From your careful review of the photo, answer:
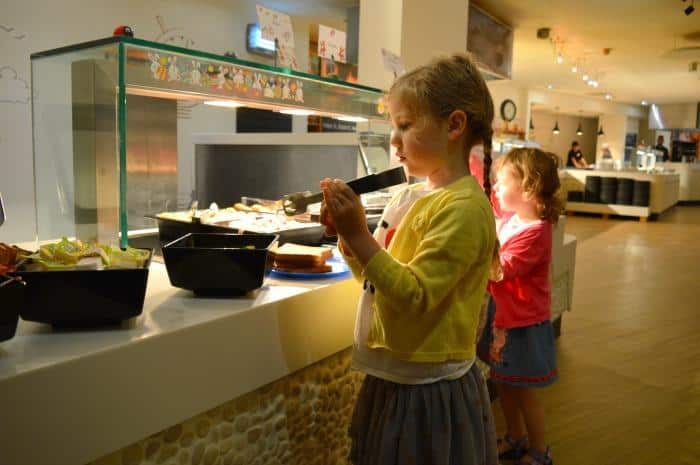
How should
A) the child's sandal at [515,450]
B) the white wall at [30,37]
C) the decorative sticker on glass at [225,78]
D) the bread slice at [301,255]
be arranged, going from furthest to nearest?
the white wall at [30,37] → the child's sandal at [515,450] → the bread slice at [301,255] → the decorative sticker on glass at [225,78]

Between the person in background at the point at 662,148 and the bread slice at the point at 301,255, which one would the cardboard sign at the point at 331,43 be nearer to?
the bread slice at the point at 301,255

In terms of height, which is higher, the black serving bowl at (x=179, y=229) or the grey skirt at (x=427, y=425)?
the black serving bowl at (x=179, y=229)

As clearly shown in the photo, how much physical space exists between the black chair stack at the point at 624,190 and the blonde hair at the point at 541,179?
33.0 feet

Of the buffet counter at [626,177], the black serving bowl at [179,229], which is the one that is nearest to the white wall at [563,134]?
the buffet counter at [626,177]

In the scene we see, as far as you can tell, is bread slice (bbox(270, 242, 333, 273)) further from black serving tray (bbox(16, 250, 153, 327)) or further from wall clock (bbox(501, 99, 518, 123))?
wall clock (bbox(501, 99, 518, 123))

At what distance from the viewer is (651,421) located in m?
2.65

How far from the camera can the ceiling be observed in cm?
667

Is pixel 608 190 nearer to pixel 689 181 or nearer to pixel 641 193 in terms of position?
pixel 641 193

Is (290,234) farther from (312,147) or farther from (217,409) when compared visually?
(312,147)

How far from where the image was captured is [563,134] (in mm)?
19391

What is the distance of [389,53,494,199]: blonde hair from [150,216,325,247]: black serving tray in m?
0.77

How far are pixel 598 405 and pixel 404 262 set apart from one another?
6.74 feet

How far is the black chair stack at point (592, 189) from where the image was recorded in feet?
37.7

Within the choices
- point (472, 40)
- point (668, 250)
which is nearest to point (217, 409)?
point (472, 40)
